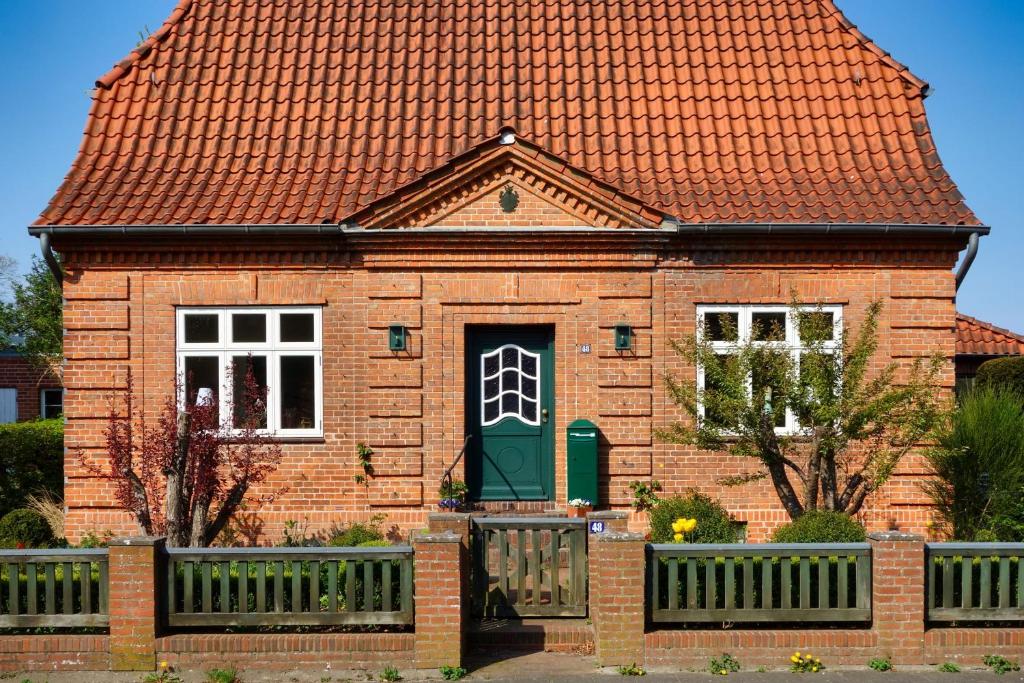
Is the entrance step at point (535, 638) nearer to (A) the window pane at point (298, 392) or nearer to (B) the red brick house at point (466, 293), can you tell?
(B) the red brick house at point (466, 293)

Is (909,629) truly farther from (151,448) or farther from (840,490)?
(151,448)

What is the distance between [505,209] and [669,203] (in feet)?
6.57

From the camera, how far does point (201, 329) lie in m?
11.8

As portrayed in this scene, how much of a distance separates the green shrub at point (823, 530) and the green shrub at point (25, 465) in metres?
9.89

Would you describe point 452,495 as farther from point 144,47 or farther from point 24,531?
point 144,47

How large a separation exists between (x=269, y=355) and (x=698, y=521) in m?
5.50

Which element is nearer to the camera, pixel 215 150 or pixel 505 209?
pixel 505 209

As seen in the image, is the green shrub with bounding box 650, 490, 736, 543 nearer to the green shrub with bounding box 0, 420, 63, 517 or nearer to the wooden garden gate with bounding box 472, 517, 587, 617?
the wooden garden gate with bounding box 472, 517, 587, 617

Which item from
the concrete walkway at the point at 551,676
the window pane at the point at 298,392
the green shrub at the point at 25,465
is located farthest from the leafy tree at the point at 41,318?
the concrete walkway at the point at 551,676

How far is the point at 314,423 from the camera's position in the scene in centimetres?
1180

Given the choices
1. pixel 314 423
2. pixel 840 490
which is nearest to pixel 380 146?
pixel 314 423

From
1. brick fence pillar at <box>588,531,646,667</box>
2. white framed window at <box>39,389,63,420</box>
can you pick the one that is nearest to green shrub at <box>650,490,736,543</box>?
brick fence pillar at <box>588,531,646,667</box>

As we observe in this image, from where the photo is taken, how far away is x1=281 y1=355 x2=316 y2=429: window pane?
465 inches

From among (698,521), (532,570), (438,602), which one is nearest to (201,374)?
(532,570)
